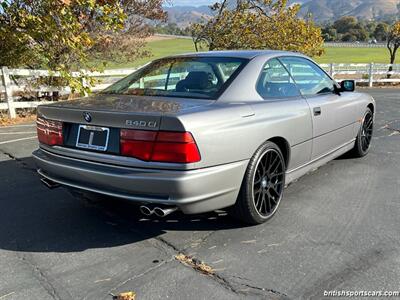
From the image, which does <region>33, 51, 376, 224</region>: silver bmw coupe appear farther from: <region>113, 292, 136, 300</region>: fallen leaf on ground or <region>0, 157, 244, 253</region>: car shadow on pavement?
<region>113, 292, 136, 300</region>: fallen leaf on ground

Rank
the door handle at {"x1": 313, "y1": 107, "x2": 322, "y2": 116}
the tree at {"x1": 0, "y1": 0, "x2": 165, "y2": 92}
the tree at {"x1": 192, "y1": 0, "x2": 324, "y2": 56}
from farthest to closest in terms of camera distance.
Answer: the tree at {"x1": 192, "y1": 0, "x2": 324, "y2": 56} → the tree at {"x1": 0, "y1": 0, "x2": 165, "y2": 92} → the door handle at {"x1": 313, "y1": 107, "x2": 322, "y2": 116}

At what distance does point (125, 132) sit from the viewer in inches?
124

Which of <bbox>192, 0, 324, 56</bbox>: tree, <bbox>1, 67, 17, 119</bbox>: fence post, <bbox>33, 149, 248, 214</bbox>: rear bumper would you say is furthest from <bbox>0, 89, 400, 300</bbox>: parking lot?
<bbox>192, 0, 324, 56</bbox>: tree

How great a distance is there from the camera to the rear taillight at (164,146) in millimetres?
3004

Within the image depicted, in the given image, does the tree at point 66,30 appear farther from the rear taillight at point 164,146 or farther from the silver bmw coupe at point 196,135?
the rear taillight at point 164,146

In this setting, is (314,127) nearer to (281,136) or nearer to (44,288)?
(281,136)

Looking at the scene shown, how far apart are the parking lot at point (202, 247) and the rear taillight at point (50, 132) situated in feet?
2.41

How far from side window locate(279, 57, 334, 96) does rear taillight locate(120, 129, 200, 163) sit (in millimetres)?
1882

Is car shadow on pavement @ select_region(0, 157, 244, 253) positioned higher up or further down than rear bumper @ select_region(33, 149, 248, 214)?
further down

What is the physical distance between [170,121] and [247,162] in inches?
31.6

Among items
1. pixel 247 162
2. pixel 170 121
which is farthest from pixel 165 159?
pixel 247 162

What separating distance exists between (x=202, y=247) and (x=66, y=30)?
7.15 m

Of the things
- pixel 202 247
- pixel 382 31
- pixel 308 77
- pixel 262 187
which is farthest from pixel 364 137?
pixel 382 31

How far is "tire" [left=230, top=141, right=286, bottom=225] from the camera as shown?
3.51 meters
